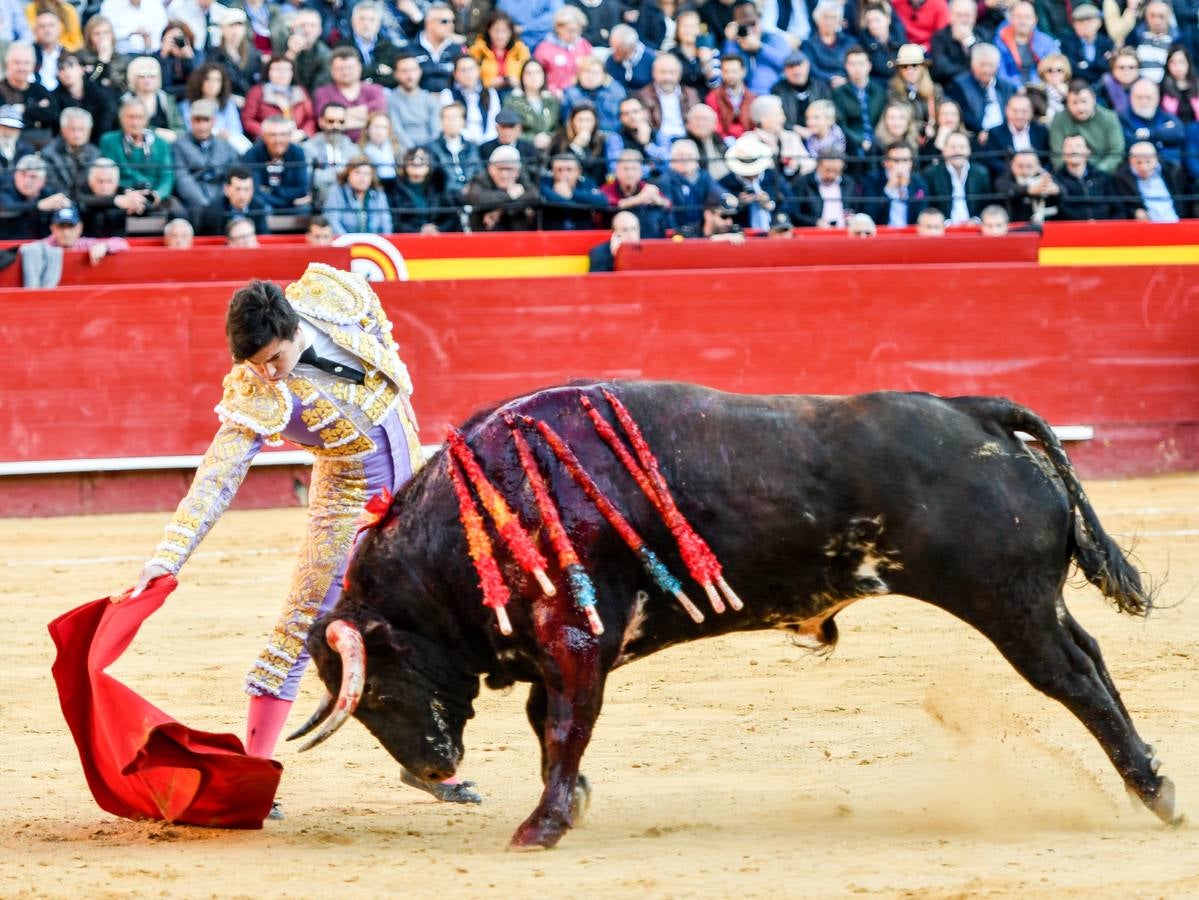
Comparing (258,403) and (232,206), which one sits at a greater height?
(258,403)

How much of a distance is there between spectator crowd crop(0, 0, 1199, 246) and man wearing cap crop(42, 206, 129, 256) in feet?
0.05

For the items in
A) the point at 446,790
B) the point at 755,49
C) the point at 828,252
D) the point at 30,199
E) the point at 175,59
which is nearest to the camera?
the point at 446,790

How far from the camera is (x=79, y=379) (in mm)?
9641

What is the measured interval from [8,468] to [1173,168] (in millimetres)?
6932

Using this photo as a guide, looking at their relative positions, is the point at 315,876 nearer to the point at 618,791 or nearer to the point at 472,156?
the point at 618,791

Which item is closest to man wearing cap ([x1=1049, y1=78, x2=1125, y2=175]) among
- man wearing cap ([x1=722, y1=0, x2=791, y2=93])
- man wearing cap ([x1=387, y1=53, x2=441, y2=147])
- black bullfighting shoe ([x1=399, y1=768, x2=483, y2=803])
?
man wearing cap ([x1=722, y1=0, x2=791, y2=93])

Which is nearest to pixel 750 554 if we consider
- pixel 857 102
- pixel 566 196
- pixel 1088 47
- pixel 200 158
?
pixel 200 158

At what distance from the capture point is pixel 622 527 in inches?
160

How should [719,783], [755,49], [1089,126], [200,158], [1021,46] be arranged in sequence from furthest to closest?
1. [1021,46]
2. [755,49]
3. [1089,126]
4. [200,158]
5. [719,783]

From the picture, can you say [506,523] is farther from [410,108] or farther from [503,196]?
[410,108]

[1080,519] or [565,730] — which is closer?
[565,730]

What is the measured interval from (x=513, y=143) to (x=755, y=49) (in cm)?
203

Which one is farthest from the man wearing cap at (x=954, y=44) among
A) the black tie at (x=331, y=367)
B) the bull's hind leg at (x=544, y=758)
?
the bull's hind leg at (x=544, y=758)

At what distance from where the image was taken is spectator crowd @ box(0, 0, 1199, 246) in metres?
9.83
